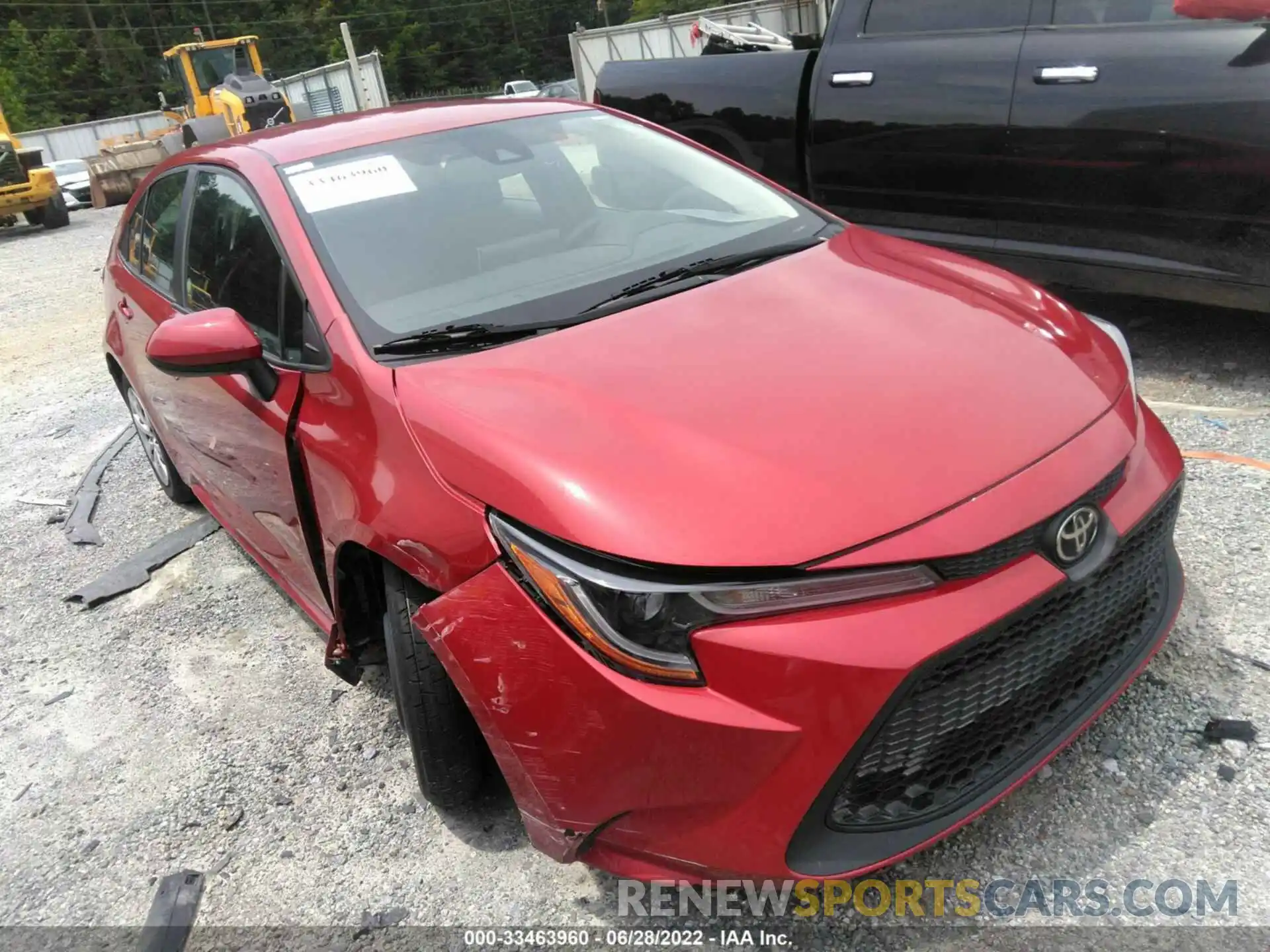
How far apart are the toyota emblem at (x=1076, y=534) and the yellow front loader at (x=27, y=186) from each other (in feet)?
62.5

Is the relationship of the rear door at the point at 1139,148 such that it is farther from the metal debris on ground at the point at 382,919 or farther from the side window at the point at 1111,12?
the metal debris on ground at the point at 382,919

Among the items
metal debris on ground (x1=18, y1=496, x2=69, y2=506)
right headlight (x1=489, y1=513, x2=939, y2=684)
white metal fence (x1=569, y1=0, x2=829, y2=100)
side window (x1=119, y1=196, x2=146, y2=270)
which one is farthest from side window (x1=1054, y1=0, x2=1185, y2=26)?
white metal fence (x1=569, y1=0, x2=829, y2=100)

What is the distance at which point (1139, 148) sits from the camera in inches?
143

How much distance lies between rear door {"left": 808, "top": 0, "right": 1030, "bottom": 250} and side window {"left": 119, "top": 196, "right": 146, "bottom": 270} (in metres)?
3.07

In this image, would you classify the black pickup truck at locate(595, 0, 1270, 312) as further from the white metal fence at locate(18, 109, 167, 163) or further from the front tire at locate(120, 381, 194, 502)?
the white metal fence at locate(18, 109, 167, 163)

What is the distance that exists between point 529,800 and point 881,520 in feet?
2.73

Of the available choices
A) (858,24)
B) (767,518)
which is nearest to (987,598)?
(767,518)

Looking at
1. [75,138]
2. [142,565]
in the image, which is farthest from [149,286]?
[75,138]

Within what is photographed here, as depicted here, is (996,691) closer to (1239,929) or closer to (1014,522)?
(1014,522)

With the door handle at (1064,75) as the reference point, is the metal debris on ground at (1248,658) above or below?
below

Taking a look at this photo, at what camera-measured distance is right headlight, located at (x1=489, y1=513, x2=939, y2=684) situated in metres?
1.58

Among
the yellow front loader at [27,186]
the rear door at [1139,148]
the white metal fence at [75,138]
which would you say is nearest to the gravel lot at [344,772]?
the rear door at [1139,148]

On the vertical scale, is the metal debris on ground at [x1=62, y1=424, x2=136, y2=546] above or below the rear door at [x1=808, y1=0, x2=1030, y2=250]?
below

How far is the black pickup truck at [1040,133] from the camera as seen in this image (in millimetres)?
3471
